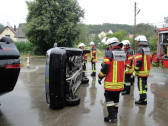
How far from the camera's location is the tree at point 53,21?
27469 millimetres

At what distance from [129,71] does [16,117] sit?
379 cm

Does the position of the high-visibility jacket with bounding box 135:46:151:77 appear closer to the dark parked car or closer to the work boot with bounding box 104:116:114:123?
the work boot with bounding box 104:116:114:123

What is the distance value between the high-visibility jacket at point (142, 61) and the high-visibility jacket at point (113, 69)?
4.02ft

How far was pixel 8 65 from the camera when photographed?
3539 mm

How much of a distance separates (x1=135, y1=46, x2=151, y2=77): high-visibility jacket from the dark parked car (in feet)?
10.0

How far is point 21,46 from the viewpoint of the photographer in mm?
35625

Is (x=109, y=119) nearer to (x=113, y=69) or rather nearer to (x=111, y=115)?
(x=111, y=115)

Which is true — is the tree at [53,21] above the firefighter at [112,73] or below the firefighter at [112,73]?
above

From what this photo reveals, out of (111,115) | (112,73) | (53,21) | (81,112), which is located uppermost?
(53,21)

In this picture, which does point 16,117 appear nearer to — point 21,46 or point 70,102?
point 70,102

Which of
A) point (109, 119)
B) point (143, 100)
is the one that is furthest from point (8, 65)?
point (143, 100)

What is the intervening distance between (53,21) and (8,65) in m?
25.5

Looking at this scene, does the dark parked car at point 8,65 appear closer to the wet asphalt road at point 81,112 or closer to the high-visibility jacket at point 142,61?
the wet asphalt road at point 81,112

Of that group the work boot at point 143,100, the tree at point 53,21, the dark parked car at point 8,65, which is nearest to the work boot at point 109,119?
the work boot at point 143,100
